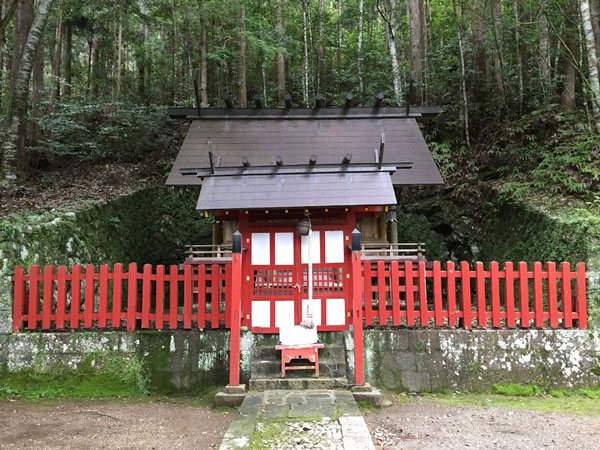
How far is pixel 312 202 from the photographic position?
672 centimetres

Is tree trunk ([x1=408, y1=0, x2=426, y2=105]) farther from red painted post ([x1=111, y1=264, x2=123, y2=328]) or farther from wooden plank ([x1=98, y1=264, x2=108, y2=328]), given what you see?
wooden plank ([x1=98, y1=264, x2=108, y2=328])

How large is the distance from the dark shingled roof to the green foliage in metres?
5.59

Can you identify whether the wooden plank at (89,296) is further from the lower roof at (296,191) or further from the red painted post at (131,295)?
the lower roof at (296,191)

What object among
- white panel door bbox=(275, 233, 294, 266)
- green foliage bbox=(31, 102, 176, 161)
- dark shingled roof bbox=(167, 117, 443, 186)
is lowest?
white panel door bbox=(275, 233, 294, 266)

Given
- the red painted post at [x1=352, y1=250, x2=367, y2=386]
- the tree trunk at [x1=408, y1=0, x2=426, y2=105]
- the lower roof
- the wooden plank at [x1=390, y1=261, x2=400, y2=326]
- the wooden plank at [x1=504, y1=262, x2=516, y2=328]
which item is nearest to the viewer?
the red painted post at [x1=352, y1=250, x2=367, y2=386]

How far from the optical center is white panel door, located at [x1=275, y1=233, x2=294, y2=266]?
7379 mm

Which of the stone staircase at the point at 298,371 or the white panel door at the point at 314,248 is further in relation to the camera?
the white panel door at the point at 314,248

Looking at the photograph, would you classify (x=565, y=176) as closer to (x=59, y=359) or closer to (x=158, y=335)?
(x=158, y=335)

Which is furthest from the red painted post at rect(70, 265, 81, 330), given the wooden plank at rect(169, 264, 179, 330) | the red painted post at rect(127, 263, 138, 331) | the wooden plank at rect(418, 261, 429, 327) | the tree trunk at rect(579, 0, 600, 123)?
the tree trunk at rect(579, 0, 600, 123)

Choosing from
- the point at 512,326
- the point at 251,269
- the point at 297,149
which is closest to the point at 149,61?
the point at 297,149

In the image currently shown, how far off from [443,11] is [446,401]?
75.5 ft

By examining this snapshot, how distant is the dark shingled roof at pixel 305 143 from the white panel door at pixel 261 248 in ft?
9.15

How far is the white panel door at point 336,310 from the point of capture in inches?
291

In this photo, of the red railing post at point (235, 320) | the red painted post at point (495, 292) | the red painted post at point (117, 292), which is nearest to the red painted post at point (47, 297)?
the red painted post at point (117, 292)
